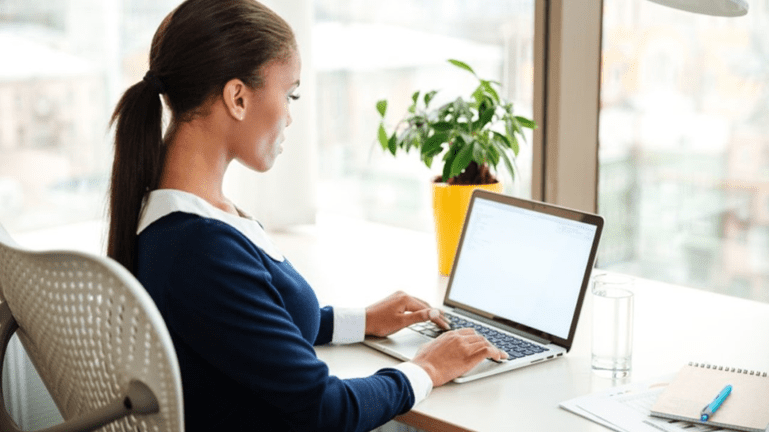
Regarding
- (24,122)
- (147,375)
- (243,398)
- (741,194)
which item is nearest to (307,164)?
(24,122)

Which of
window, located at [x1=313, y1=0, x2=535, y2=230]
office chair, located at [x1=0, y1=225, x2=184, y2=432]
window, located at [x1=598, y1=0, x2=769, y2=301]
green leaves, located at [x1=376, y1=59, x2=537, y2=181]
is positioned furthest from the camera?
window, located at [x1=313, y1=0, x2=535, y2=230]

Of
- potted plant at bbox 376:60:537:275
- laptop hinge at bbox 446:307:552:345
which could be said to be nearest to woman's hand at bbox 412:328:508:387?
laptop hinge at bbox 446:307:552:345

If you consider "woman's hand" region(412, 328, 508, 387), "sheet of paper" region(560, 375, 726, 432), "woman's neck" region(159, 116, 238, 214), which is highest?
"woman's neck" region(159, 116, 238, 214)

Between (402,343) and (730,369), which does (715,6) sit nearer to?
(730,369)

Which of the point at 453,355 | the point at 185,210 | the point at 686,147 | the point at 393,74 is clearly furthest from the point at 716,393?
the point at 393,74

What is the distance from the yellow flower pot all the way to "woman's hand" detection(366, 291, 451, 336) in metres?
0.29

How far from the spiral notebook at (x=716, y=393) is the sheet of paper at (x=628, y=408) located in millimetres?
14

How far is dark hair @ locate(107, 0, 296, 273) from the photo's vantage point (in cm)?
112

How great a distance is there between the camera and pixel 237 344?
1.04 metres

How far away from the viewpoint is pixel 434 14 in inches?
98.0

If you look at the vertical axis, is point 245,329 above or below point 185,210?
below

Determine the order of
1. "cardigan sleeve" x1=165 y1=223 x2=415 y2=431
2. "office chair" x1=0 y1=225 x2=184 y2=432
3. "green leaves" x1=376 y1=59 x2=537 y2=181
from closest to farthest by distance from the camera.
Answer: "office chair" x1=0 y1=225 x2=184 y2=432 < "cardigan sleeve" x1=165 y1=223 x2=415 y2=431 < "green leaves" x1=376 y1=59 x2=537 y2=181

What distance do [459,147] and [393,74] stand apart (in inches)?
36.6

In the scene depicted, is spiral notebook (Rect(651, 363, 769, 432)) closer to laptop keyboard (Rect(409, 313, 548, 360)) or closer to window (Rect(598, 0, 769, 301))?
laptop keyboard (Rect(409, 313, 548, 360))
